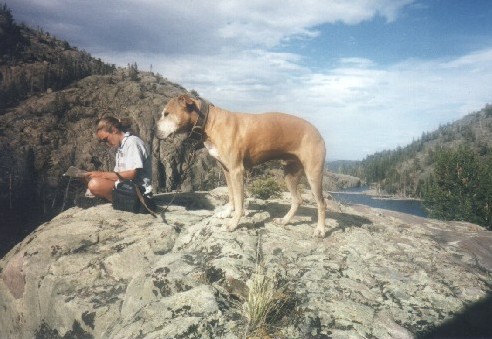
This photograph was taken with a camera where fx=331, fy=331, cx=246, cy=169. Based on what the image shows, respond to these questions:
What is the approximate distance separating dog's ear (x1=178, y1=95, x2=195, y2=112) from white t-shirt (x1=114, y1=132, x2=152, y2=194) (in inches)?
64.8

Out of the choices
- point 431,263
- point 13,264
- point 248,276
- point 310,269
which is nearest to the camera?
point 248,276

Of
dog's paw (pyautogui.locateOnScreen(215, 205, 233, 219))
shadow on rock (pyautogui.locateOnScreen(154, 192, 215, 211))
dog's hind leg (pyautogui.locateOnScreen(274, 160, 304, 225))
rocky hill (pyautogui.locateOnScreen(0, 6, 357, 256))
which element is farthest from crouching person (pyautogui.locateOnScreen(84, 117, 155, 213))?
rocky hill (pyautogui.locateOnScreen(0, 6, 357, 256))

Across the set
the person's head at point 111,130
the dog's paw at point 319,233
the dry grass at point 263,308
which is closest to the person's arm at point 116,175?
the person's head at point 111,130

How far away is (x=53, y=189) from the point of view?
42.0 m

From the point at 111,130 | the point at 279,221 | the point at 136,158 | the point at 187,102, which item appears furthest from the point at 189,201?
the point at 187,102

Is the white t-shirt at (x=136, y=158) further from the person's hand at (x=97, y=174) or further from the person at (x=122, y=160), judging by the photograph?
the person's hand at (x=97, y=174)

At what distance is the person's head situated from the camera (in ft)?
22.7

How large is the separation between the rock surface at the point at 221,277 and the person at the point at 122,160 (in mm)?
663

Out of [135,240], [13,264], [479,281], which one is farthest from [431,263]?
[13,264]

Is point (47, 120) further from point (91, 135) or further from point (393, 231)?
point (393, 231)

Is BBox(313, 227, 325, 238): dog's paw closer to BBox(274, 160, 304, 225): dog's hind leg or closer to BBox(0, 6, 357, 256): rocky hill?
BBox(274, 160, 304, 225): dog's hind leg

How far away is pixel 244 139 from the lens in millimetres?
5938

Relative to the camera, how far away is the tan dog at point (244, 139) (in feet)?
19.1

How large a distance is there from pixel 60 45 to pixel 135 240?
8446cm
